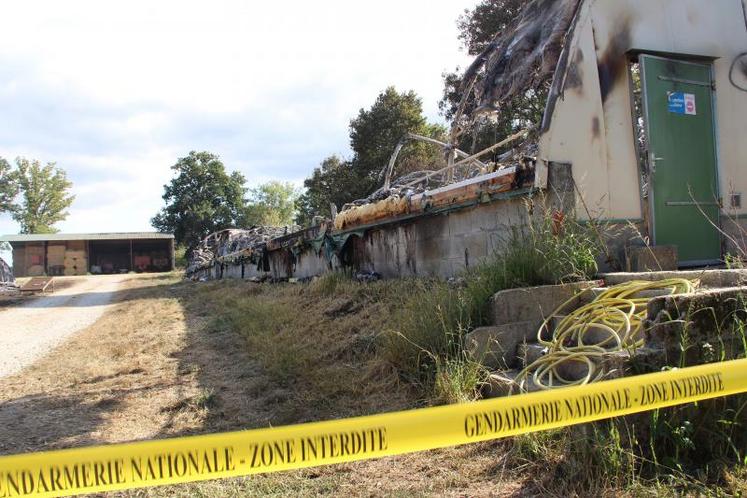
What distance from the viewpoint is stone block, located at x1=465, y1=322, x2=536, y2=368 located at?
4.11 metres

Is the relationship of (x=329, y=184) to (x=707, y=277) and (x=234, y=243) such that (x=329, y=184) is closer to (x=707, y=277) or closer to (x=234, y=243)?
(x=234, y=243)

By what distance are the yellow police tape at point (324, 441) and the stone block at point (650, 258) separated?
3042 millimetres

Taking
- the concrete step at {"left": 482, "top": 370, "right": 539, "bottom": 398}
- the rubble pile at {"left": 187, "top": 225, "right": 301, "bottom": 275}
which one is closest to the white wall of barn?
the concrete step at {"left": 482, "top": 370, "right": 539, "bottom": 398}

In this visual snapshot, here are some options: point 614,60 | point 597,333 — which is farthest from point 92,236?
point 597,333

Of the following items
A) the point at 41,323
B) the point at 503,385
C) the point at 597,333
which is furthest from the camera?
the point at 41,323

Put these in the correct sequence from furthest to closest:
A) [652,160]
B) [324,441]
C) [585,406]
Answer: [652,160]
[585,406]
[324,441]

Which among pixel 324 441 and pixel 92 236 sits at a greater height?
pixel 92 236

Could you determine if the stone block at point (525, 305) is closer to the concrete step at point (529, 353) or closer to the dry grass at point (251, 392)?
the concrete step at point (529, 353)

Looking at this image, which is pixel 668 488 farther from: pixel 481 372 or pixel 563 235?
pixel 563 235

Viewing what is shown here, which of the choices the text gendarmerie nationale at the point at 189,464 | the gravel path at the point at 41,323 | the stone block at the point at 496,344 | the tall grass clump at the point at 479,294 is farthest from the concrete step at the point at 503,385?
the gravel path at the point at 41,323

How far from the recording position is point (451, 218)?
682 cm

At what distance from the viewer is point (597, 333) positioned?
3.81 m

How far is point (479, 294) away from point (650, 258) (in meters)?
1.83

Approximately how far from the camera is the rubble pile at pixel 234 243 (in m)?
20.1
